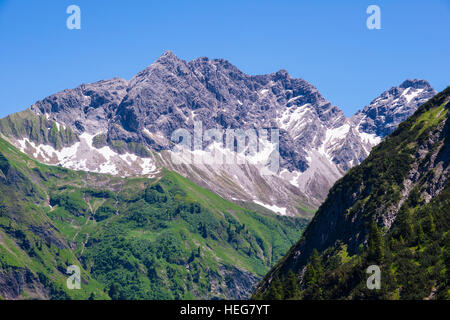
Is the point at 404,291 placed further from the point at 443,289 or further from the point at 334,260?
the point at 334,260

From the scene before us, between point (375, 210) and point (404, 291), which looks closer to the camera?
point (404, 291)

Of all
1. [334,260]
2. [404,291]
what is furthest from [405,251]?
[334,260]
